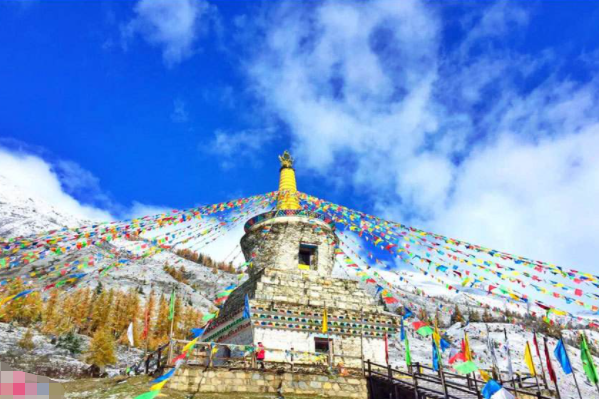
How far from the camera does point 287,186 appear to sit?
1927cm

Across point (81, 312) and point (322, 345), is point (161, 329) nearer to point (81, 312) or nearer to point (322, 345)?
point (81, 312)

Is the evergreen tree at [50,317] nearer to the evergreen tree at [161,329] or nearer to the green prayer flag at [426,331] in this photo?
the evergreen tree at [161,329]

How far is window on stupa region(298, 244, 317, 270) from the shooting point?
655 inches

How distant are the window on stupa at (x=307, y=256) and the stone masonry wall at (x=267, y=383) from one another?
517 cm

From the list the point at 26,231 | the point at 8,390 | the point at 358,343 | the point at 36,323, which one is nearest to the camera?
the point at 8,390

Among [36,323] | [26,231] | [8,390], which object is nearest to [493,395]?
[8,390]

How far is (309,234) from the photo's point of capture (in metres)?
16.7

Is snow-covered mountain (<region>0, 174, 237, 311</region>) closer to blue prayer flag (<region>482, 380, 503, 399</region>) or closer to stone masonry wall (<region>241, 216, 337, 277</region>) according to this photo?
stone masonry wall (<region>241, 216, 337, 277</region>)

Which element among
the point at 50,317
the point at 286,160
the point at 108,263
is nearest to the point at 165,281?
the point at 108,263

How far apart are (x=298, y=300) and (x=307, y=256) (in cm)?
305

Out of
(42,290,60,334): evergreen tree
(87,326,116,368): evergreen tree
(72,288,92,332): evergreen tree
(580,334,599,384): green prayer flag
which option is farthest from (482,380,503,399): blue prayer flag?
(72,288,92,332): evergreen tree

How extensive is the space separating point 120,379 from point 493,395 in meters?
9.00

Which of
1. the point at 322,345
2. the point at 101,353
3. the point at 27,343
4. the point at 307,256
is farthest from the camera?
the point at 101,353

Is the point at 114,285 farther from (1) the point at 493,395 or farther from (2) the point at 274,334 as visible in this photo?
(1) the point at 493,395
